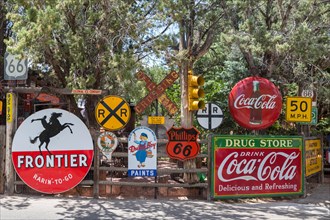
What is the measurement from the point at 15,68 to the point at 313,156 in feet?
30.2

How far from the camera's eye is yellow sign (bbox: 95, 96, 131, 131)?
9500mm

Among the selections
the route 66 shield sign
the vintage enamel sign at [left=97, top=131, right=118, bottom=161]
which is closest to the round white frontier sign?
the vintage enamel sign at [left=97, top=131, right=118, bottom=161]

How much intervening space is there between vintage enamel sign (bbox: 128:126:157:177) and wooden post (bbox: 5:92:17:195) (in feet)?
9.36

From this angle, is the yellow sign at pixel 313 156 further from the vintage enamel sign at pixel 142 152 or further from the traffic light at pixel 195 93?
the vintage enamel sign at pixel 142 152

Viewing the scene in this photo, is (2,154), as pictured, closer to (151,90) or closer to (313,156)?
(151,90)

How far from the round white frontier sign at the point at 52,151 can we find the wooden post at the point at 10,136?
0.17 m

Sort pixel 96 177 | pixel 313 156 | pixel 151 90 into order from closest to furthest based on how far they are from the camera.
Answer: pixel 96 177
pixel 151 90
pixel 313 156

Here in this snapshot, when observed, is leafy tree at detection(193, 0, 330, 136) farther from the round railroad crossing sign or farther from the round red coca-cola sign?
the round railroad crossing sign

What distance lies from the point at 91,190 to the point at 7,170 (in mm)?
2080

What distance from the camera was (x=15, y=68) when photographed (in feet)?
32.2

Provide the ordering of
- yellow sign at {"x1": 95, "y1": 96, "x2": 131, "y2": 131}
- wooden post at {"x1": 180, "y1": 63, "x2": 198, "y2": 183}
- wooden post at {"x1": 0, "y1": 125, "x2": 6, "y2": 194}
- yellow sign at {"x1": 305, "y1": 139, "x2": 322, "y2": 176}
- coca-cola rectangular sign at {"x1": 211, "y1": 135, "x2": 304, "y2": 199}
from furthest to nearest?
1. yellow sign at {"x1": 305, "y1": 139, "x2": 322, "y2": 176}
2. wooden post at {"x1": 180, "y1": 63, "x2": 198, "y2": 183}
3. coca-cola rectangular sign at {"x1": 211, "y1": 135, "x2": 304, "y2": 199}
4. wooden post at {"x1": 0, "y1": 125, "x2": 6, "y2": 194}
5. yellow sign at {"x1": 95, "y1": 96, "x2": 131, "y2": 131}

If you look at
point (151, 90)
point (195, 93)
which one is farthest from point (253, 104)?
point (151, 90)

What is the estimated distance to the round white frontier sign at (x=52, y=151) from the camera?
9523 millimetres

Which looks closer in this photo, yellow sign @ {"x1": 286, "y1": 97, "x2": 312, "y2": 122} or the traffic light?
the traffic light
